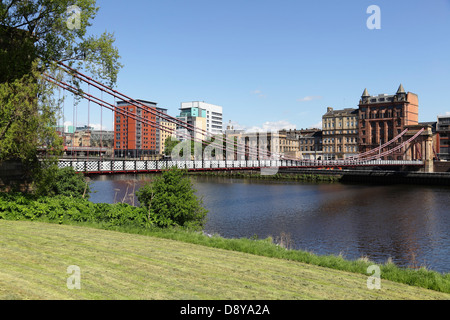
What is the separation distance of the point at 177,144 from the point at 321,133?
56.8m

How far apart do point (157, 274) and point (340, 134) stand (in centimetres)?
13331

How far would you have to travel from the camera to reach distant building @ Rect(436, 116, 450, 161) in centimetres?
11288

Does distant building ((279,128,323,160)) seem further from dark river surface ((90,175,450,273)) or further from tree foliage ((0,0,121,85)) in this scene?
tree foliage ((0,0,121,85))

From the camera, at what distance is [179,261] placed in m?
12.0

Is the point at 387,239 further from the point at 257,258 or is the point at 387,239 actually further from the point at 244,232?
the point at 257,258

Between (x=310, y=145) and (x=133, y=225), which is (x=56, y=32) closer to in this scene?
(x=133, y=225)

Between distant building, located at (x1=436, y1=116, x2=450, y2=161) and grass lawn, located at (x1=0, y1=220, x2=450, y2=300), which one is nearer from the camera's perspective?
grass lawn, located at (x1=0, y1=220, x2=450, y2=300)

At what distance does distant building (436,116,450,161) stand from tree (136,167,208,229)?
114 m

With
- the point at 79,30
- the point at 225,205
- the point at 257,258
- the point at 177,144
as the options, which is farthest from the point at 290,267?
the point at 177,144
